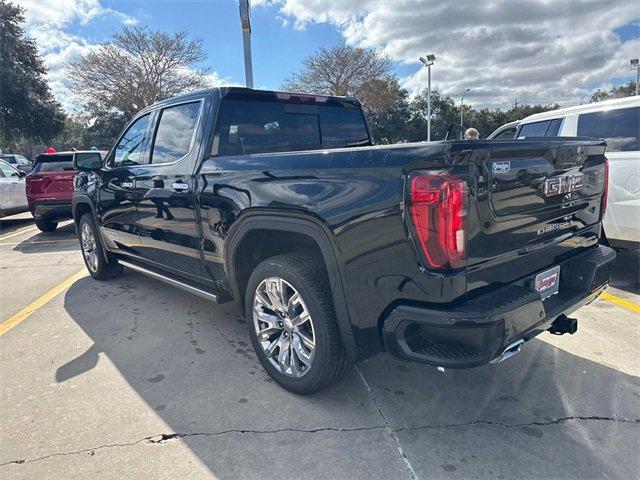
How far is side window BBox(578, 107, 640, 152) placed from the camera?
4.68m

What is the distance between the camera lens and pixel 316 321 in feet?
8.18

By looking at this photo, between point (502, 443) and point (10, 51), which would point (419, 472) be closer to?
point (502, 443)

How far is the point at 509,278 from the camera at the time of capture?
7.35ft

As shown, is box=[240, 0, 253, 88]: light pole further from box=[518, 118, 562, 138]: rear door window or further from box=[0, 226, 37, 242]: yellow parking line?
box=[0, 226, 37, 242]: yellow parking line

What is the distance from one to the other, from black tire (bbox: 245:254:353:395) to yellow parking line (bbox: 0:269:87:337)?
117 inches

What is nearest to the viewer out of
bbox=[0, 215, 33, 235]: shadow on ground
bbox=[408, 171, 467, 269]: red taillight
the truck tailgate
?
bbox=[408, 171, 467, 269]: red taillight

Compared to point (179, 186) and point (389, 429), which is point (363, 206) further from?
point (179, 186)

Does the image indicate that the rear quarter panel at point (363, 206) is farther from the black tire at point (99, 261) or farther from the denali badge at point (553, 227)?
the black tire at point (99, 261)

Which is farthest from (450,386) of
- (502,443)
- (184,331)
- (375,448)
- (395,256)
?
(184,331)

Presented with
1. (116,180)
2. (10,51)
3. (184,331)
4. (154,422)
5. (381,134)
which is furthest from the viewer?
(381,134)

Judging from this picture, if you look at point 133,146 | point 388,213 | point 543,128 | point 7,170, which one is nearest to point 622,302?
point 543,128

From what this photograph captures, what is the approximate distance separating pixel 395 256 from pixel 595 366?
6.64 ft

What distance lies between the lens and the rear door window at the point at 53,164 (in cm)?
921

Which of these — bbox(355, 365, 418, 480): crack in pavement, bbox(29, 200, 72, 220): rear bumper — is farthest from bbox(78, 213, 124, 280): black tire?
bbox(29, 200, 72, 220): rear bumper
